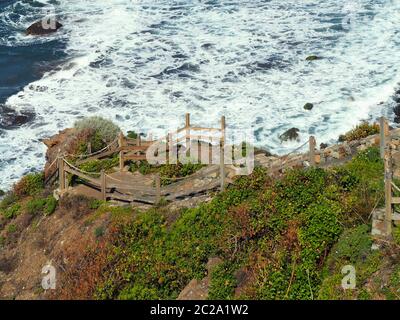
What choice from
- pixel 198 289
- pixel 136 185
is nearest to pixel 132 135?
pixel 136 185

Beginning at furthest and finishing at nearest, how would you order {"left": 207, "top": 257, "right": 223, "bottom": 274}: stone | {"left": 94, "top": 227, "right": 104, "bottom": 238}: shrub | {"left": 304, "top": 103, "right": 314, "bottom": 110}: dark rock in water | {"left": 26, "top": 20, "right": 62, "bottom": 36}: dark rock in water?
{"left": 26, "top": 20, "right": 62, "bottom": 36}: dark rock in water
{"left": 304, "top": 103, "right": 314, "bottom": 110}: dark rock in water
{"left": 94, "top": 227, "right": 104, "bottom": 238}: shrub
{"left": 207, "top": 257, "right": 223, "bottom": 274}: stone

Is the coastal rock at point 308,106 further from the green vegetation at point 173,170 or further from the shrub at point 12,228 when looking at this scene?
the shrub at point 12,228

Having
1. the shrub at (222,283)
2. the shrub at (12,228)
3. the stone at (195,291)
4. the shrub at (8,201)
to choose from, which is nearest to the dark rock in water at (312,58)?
the shrub at (8,201)

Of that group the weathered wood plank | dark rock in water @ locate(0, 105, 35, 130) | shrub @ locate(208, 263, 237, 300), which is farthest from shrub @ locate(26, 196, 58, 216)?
dark rock in water @ locate(0, 105, 35, 130)

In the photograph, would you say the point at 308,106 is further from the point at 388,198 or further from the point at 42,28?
the point at 42,28
